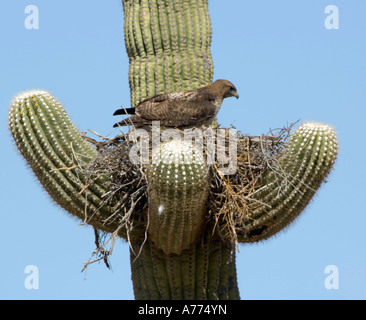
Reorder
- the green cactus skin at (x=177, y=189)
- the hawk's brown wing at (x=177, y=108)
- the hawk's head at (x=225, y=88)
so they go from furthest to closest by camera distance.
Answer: the hawk's head at (x=225, y=88), the hawk's brown wing at (x=177, y=108), the green cactus skin at (x=177, y=189)

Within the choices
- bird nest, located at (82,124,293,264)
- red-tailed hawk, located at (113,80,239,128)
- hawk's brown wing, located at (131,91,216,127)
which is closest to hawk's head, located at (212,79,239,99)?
red-tailed hawk, located at (113,80,239,128)

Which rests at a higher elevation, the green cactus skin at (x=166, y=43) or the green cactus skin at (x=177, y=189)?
the green cactus skin at (x=166, y=43)

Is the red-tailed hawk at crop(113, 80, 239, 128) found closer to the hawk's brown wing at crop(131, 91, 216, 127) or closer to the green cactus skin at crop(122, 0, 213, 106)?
the hawk's brown wing at crop(131, 91, 216, 127)

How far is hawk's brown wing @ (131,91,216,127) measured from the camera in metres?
10.1

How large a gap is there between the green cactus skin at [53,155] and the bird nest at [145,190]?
13cm

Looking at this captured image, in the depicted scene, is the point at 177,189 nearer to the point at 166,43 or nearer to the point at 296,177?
the point at 296,177

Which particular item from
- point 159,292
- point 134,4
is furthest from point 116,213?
point 134,4

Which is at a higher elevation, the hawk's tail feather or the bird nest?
the hawk's tail feather

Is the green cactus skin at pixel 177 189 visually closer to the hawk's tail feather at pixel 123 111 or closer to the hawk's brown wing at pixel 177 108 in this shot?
the hawk's brown wing at pixel 177 108

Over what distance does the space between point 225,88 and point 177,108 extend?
113 cm

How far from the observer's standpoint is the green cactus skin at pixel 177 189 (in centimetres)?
820

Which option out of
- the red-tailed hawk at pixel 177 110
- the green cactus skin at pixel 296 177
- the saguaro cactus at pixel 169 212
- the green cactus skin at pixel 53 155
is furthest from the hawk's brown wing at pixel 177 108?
the green cactus skin at pixel 296 177

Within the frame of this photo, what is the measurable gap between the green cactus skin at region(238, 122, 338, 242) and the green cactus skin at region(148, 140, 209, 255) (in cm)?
70

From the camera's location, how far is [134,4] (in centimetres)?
1043
